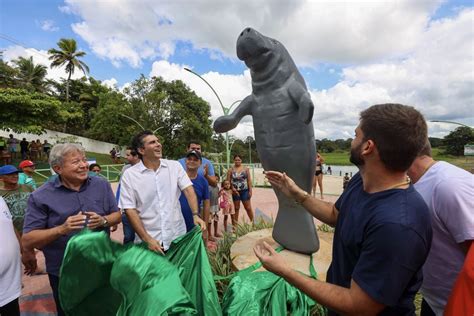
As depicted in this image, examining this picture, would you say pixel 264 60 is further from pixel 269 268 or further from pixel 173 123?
pixel 173 123

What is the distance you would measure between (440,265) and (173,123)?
76.9 ft

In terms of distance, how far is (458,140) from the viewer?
39500mm

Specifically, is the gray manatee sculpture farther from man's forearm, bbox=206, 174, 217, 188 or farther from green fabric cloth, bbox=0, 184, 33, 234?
green fabric cloth, bbox=0, 184, 33, 234

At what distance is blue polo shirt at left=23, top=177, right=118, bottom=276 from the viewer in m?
1.95

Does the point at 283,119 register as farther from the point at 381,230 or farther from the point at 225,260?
the point at 381,230

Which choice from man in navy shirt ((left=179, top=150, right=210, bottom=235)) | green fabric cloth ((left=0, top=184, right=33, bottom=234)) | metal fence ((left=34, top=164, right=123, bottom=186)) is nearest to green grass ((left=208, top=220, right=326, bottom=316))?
man in navy shirt ((left=179, top=150, right=210, bottom=235))

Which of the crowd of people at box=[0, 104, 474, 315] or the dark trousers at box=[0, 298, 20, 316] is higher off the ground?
the crowd of people at box=[0, 104, 474, 315]

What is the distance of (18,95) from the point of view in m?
14.0

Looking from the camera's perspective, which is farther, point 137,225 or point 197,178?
point 197,178

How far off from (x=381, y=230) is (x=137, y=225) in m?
1.90

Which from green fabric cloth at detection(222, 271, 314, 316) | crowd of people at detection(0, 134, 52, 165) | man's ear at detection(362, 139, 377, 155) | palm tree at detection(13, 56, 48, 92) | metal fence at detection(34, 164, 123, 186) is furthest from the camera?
palm tree at detection(13, 56, 48, 92)

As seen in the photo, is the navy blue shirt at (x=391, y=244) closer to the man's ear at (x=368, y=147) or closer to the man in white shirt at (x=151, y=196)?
the man's ear at (x=368, y=147)

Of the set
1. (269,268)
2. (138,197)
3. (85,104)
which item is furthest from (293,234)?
(85,104)

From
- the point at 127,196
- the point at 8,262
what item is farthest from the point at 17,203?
the point at 127,196
